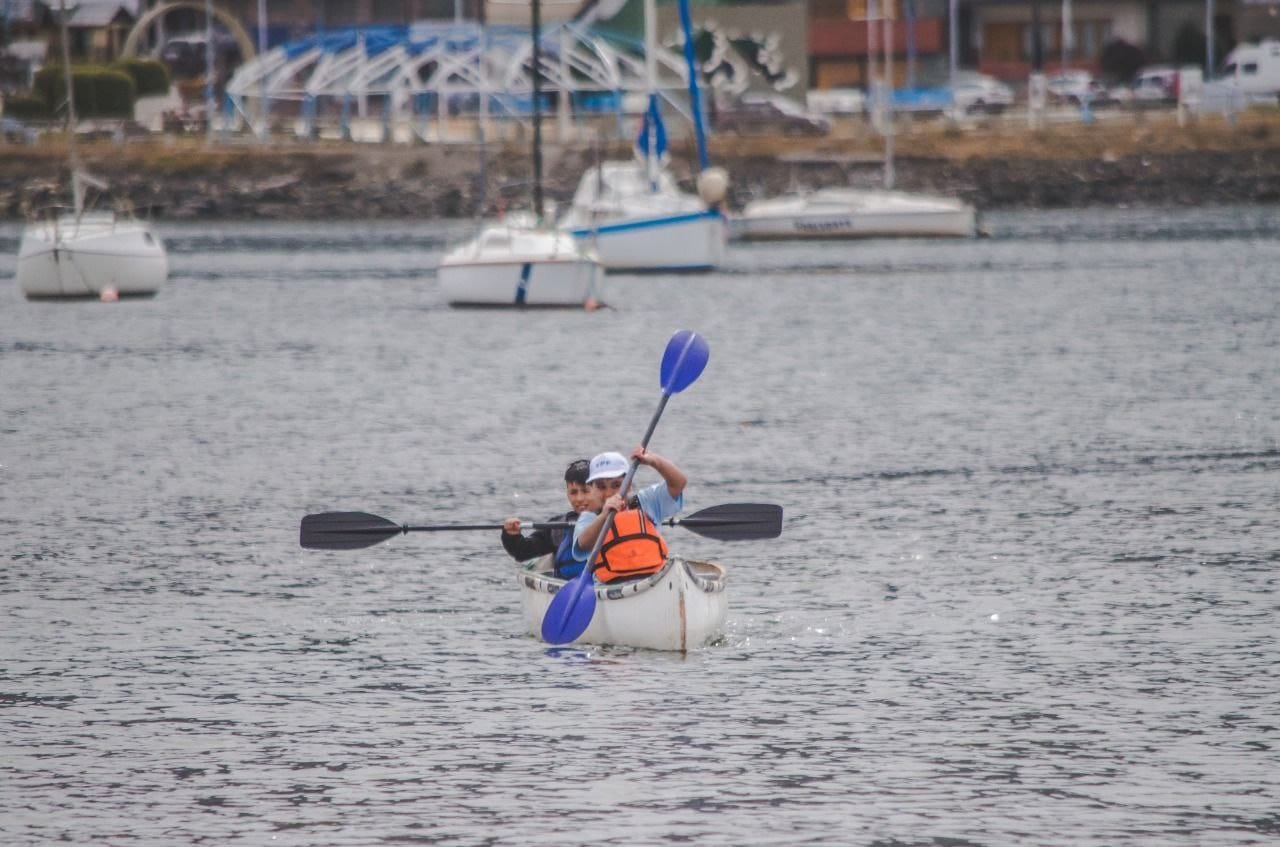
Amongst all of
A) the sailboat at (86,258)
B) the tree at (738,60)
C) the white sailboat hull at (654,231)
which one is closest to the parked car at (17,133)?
the tree at (738,60)

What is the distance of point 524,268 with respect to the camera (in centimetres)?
5425

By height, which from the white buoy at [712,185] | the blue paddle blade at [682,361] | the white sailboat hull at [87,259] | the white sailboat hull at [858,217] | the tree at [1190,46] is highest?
the tree at [1190,46]

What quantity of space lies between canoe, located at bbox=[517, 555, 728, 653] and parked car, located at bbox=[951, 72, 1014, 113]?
83.3 m

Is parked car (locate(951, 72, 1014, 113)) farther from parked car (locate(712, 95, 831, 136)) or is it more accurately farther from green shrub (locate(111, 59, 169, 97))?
green shrub (locate(111, 59, 169, 97))

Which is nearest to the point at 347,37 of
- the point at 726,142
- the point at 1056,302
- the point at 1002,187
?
the point at 726,142

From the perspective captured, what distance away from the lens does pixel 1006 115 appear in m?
99.5

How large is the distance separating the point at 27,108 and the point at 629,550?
A: 3408 inches

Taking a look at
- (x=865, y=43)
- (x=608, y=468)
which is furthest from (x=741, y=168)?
(x=608, y=468)

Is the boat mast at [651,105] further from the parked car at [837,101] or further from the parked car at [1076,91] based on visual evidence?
the parked car at [837,101]

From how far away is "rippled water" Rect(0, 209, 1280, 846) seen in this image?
14383 millimetres

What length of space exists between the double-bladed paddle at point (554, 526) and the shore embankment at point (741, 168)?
70.3 metres

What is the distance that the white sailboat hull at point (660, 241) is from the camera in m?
65.2

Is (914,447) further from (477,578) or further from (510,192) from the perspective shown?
(510,192)

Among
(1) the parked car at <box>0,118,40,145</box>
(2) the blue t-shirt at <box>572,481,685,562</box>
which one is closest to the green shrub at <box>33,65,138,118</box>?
(1) the parked car at <box>0,118,40,145</box>
